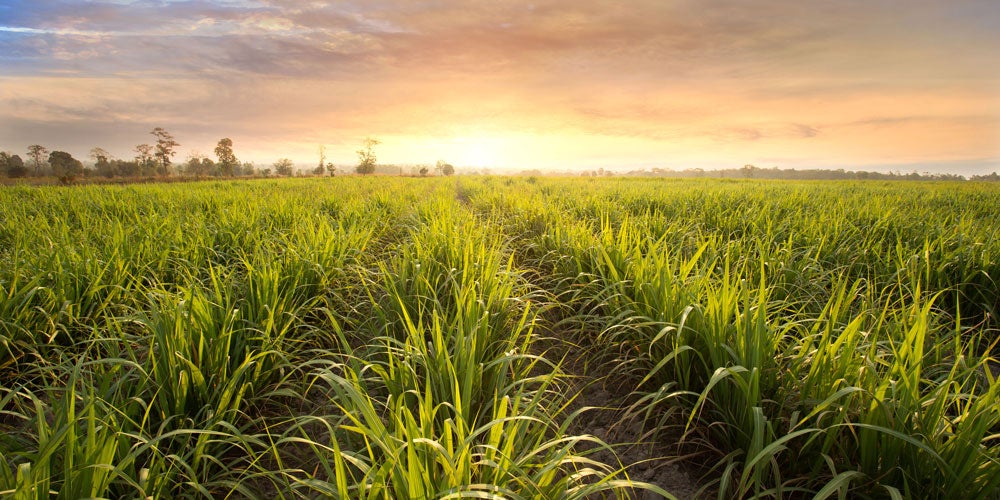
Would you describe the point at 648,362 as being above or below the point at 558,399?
above

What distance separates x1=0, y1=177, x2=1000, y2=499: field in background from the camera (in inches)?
50.5

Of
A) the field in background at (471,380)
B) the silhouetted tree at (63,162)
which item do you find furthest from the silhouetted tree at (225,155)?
the field in background at (471,380)

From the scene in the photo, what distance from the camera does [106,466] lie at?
112cm

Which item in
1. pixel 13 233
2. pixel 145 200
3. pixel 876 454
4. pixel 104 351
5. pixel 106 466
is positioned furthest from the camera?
pixel 145 200

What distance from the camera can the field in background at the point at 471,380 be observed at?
128cm

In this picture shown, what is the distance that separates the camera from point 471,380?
61.4 inches

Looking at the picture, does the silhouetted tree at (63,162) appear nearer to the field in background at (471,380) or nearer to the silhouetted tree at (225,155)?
the silhouetted tree at (225,155)

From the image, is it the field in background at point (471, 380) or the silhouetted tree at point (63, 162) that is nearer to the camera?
the field in background at point (471, 380)

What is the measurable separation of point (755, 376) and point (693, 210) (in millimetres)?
6240

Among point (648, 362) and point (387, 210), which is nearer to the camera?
point (648, 362)

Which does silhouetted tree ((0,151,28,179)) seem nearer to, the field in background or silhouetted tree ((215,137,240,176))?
silhouetted tree ((215,137,240,176))

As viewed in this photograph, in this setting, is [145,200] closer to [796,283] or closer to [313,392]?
[313,392]

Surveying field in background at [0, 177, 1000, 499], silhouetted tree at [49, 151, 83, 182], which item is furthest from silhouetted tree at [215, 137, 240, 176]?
field in background at [0, 177, 1000, 499]

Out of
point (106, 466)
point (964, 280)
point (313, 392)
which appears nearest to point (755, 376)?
point (106, 466)
